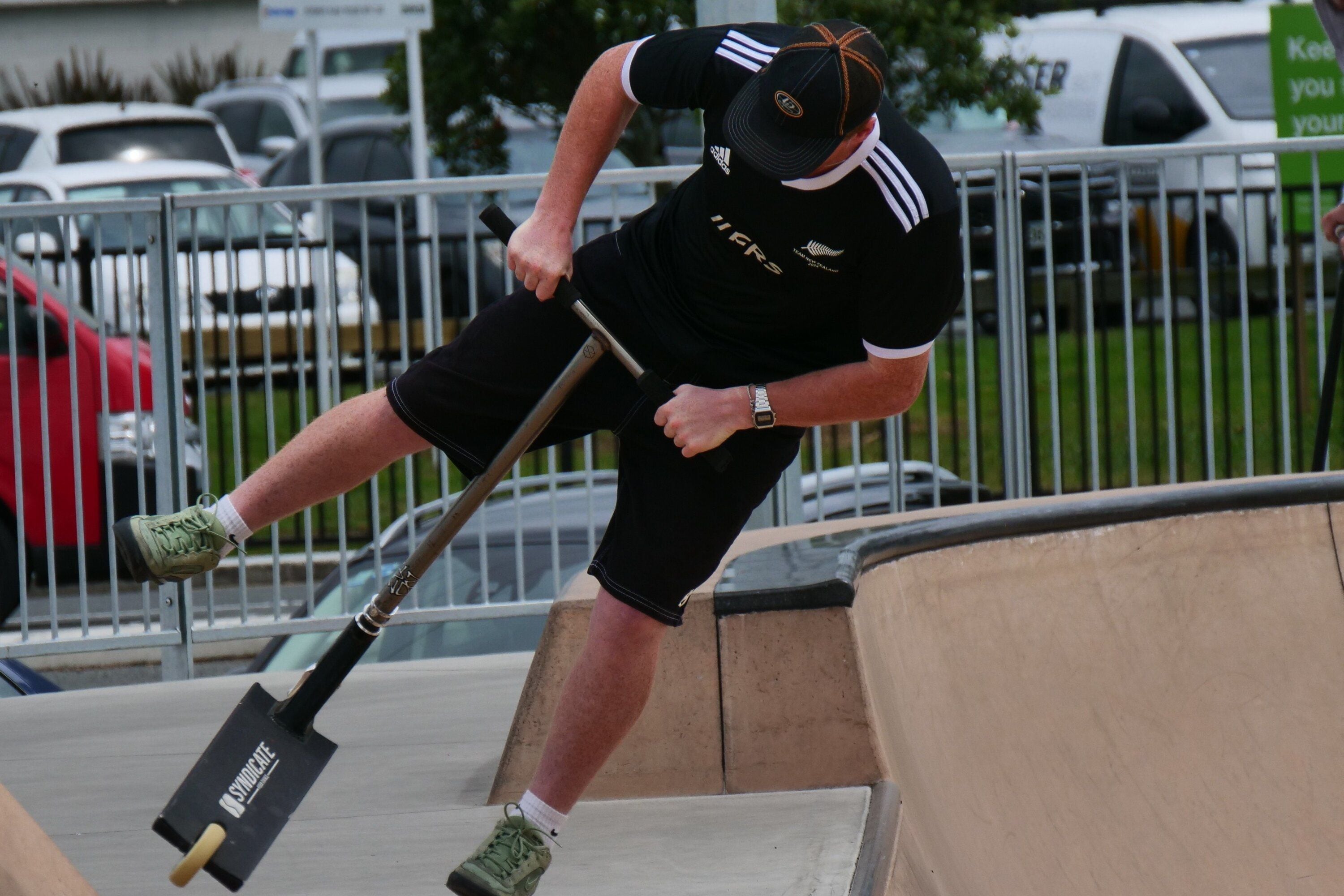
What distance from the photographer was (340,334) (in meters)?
6.79

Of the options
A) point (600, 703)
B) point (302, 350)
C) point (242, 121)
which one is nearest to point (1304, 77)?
point (302, 350)

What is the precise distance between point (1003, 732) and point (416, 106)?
28.4ft

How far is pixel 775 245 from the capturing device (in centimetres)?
350

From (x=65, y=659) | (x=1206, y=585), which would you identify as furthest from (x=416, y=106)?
(x=1206, y=585)

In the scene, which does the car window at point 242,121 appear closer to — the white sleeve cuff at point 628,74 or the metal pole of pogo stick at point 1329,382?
the metal pole of pogo stick at point 1329,382

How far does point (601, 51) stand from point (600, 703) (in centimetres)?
956

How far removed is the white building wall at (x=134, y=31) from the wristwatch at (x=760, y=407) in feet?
90.1

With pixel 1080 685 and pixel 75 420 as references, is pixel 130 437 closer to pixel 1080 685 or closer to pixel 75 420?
pixel 75 420

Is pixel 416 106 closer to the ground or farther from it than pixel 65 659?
farther from it

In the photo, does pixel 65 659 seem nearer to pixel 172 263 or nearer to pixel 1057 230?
pixel 172 263

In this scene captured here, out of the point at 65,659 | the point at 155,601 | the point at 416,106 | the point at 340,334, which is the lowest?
the point at 65,659

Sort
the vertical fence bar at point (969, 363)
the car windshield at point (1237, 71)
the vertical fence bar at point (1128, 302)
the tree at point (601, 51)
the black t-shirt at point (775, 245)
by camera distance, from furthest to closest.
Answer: the car windshield at point (1237, 71) < the tree at point (601, 51) < the vertical fence bar at point (1128, 302) < the vertical fence bar at point (969, 363) < the black t-shirt at point (775, 245)

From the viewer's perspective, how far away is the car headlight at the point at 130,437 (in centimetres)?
630

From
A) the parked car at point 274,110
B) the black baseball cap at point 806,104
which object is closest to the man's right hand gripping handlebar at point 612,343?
the black baseball cap at point 806,104
